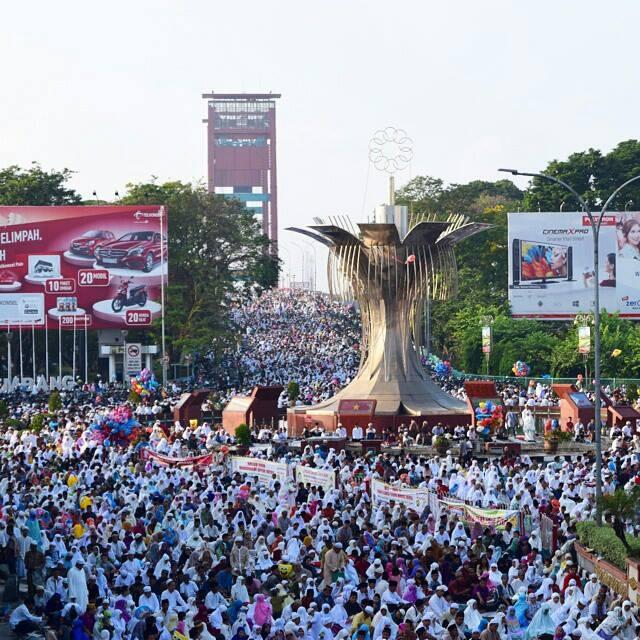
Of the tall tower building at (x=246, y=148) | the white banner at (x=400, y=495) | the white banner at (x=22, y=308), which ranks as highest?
the tall tower building at (x=246, y=148)

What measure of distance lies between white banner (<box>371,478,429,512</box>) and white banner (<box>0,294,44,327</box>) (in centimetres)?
3988

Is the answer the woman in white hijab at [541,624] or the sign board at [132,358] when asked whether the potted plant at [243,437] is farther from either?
the sign board at [132,358]

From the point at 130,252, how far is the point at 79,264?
2.15 m

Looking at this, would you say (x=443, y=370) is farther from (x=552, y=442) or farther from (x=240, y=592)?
(x=240, y=592)

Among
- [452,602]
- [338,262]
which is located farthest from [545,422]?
[452,602]

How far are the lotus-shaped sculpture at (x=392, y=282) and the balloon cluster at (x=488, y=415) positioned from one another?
2.25 meters

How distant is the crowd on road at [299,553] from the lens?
709 inches

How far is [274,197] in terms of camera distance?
593 feet

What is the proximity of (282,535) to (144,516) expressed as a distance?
248 cm

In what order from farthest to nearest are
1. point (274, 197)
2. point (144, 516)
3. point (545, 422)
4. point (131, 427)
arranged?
point (274, 197) → point (545, 422) → point (131, 427) → point (144, 516)

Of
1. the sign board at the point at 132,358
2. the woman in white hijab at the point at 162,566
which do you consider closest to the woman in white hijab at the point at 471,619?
the woman in white hijab at the point at 162,566

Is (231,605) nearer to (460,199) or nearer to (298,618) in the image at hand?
(298,618)

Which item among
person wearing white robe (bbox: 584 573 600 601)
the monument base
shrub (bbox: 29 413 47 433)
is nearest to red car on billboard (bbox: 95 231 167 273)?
shrub (bbox: 29 413 47 433)

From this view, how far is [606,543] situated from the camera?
2089 cm
